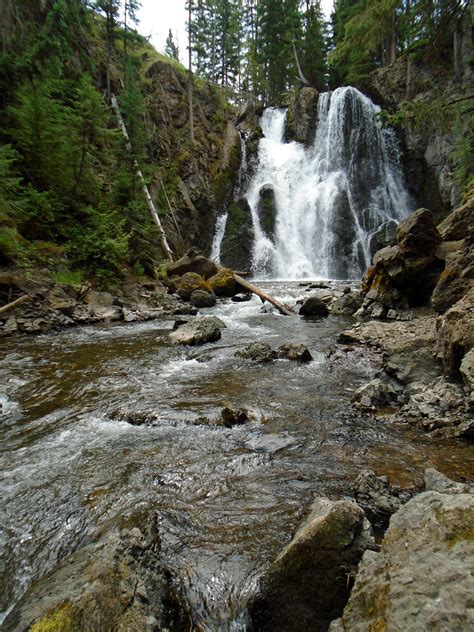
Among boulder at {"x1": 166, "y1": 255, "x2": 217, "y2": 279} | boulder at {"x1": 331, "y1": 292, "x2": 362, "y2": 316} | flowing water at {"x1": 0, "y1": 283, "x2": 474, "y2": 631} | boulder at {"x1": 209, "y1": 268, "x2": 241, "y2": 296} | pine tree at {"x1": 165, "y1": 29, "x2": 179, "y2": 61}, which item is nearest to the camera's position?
flowing water at {"x1": 0, "y1": 283, "x2": 474, "y2": 631}

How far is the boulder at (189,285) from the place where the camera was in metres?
16.3

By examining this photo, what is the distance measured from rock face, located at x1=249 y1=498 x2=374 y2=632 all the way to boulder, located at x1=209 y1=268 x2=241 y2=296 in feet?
52.3

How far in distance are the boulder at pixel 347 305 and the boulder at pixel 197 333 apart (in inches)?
210

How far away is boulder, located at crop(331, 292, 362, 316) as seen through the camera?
13.0m

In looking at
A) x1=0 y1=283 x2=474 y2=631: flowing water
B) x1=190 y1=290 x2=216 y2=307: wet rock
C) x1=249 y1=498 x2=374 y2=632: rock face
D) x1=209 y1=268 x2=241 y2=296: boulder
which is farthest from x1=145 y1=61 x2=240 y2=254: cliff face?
x1=249 y1=498 x2=374 y2=632: rock face

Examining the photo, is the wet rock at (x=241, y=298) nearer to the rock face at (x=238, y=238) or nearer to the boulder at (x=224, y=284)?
the boulder at (x=224, y=284)

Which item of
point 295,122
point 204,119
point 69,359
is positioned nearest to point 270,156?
point 295,122

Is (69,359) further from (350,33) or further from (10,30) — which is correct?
(10,30)

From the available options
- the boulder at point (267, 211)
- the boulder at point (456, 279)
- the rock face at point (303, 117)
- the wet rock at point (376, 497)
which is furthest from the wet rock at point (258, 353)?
the rock face at point (303, 117)

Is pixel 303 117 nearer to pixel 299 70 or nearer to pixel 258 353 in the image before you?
pixel 299 70

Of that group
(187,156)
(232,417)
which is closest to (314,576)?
(232,417)

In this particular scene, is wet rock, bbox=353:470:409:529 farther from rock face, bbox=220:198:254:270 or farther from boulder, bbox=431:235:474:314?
rock face, bbox=220:198:254:270

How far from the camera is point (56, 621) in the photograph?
172cm

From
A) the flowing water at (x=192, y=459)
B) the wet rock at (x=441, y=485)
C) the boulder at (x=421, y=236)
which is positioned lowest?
the flowing water at (x=192, y=459)
